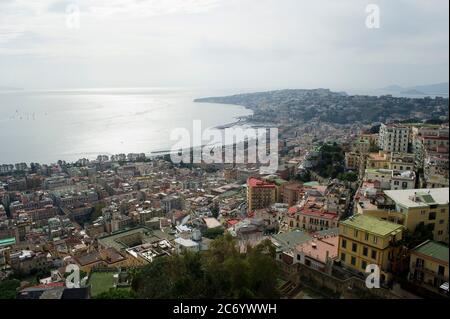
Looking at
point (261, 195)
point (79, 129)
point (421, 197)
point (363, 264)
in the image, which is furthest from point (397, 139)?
point (79, 129)

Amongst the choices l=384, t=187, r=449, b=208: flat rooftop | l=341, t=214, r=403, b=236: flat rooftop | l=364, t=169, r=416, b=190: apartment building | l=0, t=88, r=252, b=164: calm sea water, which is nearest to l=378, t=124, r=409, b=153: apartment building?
l=364, t=169, r=416, b=190: apartment building

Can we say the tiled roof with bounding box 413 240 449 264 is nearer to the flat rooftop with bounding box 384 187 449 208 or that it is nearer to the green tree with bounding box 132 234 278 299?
the flat rooftop with bounding box 384 187 449 208

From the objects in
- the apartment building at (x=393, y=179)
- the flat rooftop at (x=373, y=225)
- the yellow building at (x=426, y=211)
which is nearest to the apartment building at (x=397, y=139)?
the apartment building at (x=393, y=179)

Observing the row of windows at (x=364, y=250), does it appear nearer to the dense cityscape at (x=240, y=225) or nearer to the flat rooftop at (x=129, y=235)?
the dense cityscape at (x=240, y=225)
